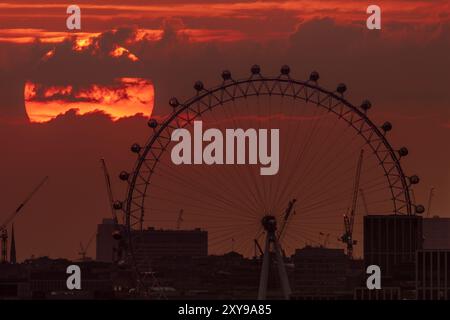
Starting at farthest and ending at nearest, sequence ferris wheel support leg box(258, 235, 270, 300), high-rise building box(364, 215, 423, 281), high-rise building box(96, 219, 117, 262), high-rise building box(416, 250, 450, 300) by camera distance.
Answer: high-rise building box(96, 219, 117, 262) → high-rise building box(364, 215, 423, 281) → high-rise building box(416, 250, 450, 300) → ferris wheel support leg box(258, 235, 270, 300)

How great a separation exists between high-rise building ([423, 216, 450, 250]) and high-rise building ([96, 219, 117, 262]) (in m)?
21.9

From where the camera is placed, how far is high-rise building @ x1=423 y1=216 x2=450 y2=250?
12006 cm

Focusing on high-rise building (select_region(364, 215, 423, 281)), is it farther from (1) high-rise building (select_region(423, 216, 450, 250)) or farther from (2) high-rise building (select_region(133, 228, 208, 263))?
(2) high-rise building (select_region(133, 228, 208, 263))

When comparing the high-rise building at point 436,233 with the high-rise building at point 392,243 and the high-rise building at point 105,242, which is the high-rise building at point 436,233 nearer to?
the high-rise building at point 392,243

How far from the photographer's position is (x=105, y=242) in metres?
133

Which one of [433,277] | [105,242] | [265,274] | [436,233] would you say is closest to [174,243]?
[105,242]

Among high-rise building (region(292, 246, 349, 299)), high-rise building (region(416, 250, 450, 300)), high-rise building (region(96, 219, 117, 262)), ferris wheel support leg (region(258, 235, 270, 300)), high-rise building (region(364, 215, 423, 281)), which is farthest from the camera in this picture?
high-rise building (region(96, 219, 117, 262))

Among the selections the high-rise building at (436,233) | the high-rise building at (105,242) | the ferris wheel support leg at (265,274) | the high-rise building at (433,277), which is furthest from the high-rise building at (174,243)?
the ferris wheel support leg at (265,274)

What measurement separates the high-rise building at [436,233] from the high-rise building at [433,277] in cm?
559

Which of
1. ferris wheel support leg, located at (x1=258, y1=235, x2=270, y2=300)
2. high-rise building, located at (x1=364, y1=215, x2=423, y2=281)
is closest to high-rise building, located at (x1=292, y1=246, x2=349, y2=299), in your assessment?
high-rise building, located at (x1=364, y1=215, x2=423, y2=281)

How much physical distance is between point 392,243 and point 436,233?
8.59 meters

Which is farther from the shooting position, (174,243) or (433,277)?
(174,243)

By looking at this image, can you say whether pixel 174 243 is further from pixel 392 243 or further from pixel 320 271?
pixel 392 243
